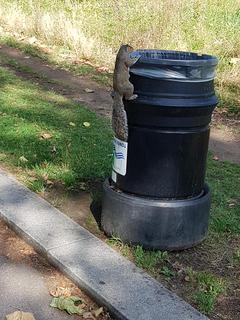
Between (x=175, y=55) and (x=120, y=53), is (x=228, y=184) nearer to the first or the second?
(x=175, y=55)

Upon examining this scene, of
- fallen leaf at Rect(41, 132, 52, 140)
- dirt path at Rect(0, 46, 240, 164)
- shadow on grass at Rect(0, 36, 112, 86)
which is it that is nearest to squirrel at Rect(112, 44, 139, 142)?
fallen leaf at Rect(41, 132, 52, 140)

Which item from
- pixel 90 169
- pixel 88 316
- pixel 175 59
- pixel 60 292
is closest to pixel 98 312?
pixel 88 316

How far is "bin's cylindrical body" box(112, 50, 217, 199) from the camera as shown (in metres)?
3.42

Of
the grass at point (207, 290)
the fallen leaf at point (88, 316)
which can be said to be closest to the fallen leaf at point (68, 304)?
the fallen leaf at point (88, 316)

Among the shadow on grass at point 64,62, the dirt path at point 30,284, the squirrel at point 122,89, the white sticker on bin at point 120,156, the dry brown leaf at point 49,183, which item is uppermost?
the squirrel at point 122,89

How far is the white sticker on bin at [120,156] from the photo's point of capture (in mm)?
3621

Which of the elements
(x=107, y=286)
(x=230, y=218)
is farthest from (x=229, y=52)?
(x=107, y=286)

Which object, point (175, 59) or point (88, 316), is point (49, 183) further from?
point (88, 316)

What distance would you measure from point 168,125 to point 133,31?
6.98 meters

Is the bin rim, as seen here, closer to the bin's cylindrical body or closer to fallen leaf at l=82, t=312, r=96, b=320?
the bin's cylindrical body

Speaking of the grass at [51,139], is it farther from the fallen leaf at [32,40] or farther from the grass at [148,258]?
the fallen leaf at [32,40]

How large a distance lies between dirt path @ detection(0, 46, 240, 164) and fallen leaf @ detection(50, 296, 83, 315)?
10.2 feet

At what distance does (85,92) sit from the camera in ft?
27.5

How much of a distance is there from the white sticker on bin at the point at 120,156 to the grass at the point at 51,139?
103 cm
